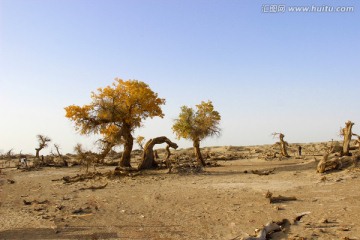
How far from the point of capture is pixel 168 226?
1099 cm

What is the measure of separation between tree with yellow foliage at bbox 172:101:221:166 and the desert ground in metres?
11.4

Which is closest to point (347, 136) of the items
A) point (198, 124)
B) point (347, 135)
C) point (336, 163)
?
point (347, 135)

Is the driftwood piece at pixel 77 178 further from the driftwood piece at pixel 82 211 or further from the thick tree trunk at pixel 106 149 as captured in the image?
the driftwood piece at pixel 82 211

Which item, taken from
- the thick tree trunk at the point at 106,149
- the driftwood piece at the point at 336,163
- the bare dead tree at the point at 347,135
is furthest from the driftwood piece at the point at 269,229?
the thick tree trunk at the point at 106,149

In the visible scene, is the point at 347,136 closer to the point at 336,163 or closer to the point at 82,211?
the point at 336,163

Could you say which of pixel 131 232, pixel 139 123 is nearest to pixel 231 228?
pixel 131 232

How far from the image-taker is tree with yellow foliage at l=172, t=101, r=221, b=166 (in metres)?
32.8

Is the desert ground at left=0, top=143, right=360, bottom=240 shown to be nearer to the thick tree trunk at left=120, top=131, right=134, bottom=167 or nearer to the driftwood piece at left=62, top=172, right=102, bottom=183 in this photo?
the driftwood piece at left=62, top=172, right=102, bottom=183

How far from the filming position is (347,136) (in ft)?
79.4

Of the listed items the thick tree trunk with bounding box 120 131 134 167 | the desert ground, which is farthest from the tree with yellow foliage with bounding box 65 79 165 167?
the desert ground

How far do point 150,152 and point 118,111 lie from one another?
428cm

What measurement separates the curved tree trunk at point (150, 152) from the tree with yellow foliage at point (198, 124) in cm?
376

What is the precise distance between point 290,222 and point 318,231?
1206 millimetres

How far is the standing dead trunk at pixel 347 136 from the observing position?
2381 centimetres
